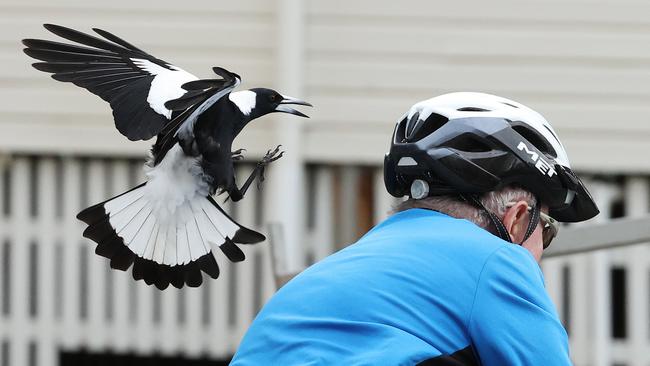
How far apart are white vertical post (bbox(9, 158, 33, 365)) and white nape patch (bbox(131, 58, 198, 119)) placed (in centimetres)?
417

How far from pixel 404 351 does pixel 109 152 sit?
453cm

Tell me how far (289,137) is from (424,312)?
157 inches

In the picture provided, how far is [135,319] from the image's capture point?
671 centimetres

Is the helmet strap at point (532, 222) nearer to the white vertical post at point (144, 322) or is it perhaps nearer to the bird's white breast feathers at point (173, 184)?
the bird's white breast feathers at point (173, 184)

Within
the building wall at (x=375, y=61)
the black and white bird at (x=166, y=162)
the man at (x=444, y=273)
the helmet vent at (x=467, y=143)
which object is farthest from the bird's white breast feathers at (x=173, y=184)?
the building wall at (x=375, y=61)

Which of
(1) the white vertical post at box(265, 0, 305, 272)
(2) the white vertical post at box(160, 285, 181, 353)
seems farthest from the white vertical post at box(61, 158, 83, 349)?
(1) the white vertical post at box(265, 0, 305, 272)

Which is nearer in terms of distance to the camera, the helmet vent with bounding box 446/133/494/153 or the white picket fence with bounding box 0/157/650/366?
the helmet vent with bounding box 446/133/494/153

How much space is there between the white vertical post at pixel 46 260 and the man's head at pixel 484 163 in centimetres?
429

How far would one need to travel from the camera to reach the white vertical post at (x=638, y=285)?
244 inches

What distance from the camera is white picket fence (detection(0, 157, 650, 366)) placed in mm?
6559

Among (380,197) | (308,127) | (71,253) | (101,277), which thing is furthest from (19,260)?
(380,197)

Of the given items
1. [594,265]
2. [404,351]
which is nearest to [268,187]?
[594,265]

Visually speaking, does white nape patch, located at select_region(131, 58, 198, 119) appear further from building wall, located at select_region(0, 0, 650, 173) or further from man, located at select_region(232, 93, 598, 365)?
building wall, located at select_region(0, 0, 650, 173)

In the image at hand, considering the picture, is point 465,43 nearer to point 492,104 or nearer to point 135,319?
point 135,319
